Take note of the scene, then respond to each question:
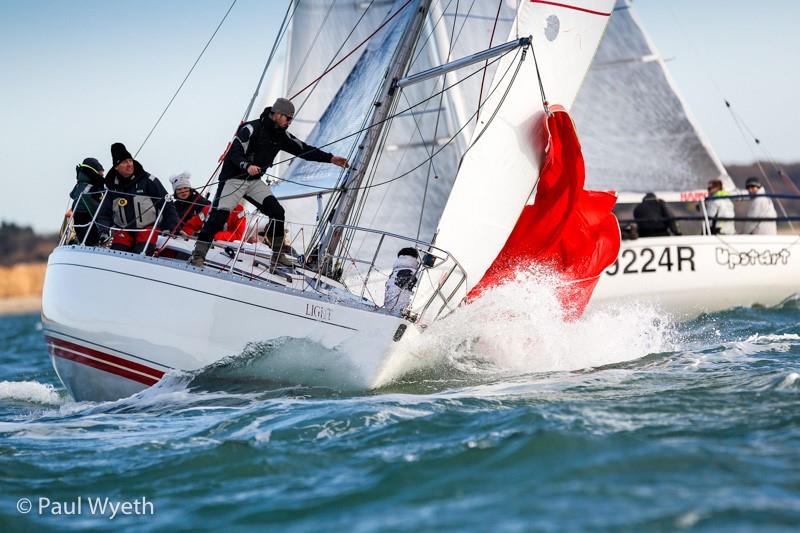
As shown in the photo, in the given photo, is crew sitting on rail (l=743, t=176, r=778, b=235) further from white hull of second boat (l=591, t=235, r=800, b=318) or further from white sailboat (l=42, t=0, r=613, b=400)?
white sailboat (l=42, t=0, r=613, b=400)

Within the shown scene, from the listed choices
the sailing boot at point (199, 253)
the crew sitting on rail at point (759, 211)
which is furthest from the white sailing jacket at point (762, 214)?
the sailing boot at point (199, 253)

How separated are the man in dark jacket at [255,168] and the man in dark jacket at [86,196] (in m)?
1.37

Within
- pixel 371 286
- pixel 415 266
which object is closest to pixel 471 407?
pixel 415 266

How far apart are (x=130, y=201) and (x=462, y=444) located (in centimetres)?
439

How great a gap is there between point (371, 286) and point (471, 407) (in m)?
5.40

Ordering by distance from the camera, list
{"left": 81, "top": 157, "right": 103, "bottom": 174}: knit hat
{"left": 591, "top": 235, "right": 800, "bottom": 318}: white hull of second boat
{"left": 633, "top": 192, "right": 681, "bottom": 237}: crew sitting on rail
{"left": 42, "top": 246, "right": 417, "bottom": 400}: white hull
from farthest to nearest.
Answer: {"left": 633, "top": 192, "right": 681, "bottom": 237}: crew sitting on rail < {"left": 591, "top": 235, "right": 800, "bottom": 318}: white hull of second boat < {"left": 81, "top": 157, "right": 103, "bottom": 174}: knit hat < {"left": 42, "top": 246, "right": 417, "bottom": 400}: white hull

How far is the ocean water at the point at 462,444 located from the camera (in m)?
4.18

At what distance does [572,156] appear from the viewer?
876cm

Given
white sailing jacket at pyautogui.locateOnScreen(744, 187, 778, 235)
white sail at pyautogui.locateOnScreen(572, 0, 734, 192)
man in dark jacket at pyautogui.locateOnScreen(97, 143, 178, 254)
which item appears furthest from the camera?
white sail at pyautogui.locateOnScreen(572, 0, 734, 192)

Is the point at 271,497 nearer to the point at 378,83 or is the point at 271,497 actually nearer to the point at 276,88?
the point at 378,83

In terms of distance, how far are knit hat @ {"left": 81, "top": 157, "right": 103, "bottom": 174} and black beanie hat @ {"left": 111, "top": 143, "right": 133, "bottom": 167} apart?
1.78 ft

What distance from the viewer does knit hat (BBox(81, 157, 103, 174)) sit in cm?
902

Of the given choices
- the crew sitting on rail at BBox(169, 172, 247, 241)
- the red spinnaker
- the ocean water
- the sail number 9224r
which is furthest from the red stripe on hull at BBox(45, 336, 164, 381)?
the sail number 9224r

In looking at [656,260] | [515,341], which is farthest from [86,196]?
[656,260]
